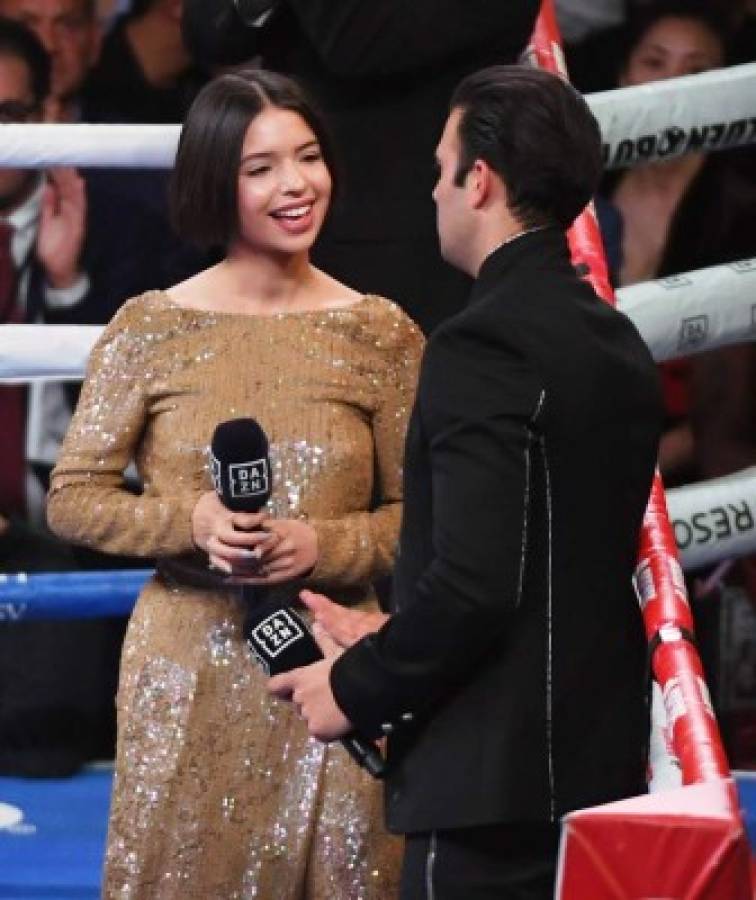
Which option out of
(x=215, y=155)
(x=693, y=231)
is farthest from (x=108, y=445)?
(x=693, y=231)

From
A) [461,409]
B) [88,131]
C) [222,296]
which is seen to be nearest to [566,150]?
[461,409]

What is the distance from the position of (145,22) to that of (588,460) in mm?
2324

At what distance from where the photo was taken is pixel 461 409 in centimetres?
198

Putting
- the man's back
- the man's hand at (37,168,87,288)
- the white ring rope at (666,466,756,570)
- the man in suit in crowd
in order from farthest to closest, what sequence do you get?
the man's hand at (37,168,87,288)
the white ring rope at (666,466,756,570)
the man in suit in crowd
the man's back

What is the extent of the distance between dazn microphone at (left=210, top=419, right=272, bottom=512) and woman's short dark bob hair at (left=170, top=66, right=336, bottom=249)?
0.41 m

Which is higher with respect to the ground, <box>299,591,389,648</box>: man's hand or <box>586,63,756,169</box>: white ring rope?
<box>586,63,756,169</box>: white ring rope

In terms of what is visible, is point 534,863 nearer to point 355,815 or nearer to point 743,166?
point 355,815

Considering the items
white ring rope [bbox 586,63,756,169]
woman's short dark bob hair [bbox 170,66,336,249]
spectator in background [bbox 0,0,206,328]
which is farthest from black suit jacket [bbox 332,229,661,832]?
spectator in background [bbox 0,0,206,328]

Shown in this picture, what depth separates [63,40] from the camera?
412 cm

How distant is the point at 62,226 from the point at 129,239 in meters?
0.13

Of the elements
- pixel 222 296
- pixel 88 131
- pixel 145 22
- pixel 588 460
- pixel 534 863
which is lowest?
pixel 534 863

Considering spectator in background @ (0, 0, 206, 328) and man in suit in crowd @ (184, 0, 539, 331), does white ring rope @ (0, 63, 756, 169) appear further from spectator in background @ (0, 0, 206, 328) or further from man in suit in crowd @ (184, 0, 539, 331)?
spectator in background @ (0, 0, 206, 328)

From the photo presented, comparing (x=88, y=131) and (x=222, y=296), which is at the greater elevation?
(x=88, y=131)

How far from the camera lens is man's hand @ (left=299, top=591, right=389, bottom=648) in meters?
2.21
